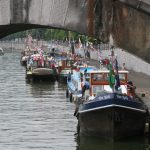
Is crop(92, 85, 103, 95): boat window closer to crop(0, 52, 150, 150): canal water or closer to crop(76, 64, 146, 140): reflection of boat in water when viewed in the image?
crop(0, 52, 150, 150): canal water

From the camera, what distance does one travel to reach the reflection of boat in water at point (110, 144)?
2322cm

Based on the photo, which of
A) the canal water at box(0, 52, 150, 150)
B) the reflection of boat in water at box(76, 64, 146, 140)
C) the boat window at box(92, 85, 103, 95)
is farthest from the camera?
the boat window at box(92, 85, 103, 95)

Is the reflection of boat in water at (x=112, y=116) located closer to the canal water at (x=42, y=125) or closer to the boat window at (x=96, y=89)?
the canal water at (x=42, y=125)

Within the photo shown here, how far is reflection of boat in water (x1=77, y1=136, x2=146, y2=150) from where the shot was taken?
23.2 metres

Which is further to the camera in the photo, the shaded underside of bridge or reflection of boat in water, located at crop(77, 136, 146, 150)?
reflection of boat in water, located at crop(77, 136, 146, 150)

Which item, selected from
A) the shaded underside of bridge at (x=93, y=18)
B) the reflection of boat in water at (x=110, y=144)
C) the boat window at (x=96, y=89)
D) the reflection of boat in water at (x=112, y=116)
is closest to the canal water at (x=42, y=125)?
the reflection of boat in water at (x=110, y=144)

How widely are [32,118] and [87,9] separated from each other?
79.7 feet

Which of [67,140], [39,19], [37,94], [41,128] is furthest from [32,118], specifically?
[39,19]

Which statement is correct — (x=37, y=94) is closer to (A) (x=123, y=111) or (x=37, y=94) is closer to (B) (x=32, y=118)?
(B) (x=32, y=118)

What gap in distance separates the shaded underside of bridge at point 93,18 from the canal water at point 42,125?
50.2 ft

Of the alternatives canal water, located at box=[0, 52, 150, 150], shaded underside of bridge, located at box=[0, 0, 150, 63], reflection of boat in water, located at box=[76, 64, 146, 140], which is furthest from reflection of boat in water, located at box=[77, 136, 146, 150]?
shaded underside of bridge, located at box=[0, 0, 150, 63]

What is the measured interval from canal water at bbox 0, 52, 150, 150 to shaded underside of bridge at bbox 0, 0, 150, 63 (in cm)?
1530

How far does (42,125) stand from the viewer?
28.4 meters

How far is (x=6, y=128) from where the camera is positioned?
90.0 ft
